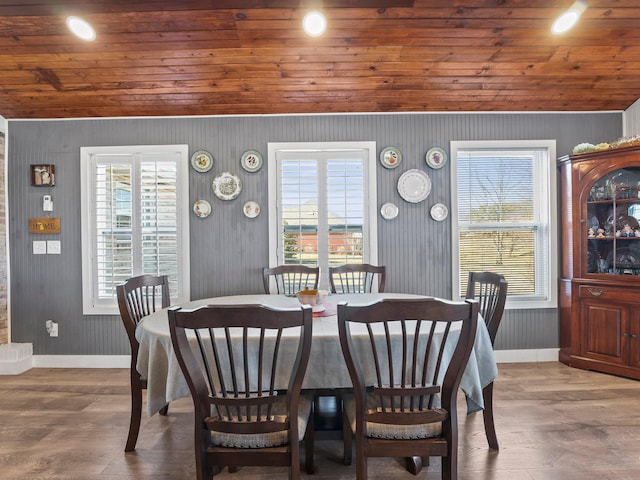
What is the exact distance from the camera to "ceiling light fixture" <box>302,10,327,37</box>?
2363 millimetres

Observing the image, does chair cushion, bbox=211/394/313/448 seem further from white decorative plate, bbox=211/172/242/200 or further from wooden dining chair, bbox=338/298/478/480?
white decorative plate, bbox=211/172/242/200

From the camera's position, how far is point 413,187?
3.52 m

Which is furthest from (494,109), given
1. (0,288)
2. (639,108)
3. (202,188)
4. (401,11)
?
(0,288)

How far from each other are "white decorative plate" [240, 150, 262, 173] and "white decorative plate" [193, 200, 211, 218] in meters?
0.51

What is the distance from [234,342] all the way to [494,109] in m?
3.23

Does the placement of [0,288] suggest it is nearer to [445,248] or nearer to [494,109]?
[445,248]

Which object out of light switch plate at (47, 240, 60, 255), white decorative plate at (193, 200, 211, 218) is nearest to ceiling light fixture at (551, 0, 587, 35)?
white decorative plate at (193, 200, 211, 218)

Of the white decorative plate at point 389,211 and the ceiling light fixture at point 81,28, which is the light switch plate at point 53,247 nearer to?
the ceiling light fixture at point 81,28

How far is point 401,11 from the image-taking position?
248 centimetres

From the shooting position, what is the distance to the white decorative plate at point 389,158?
139 inches

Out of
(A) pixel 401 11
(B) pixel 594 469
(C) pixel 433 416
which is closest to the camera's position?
(C) pixel 433 416

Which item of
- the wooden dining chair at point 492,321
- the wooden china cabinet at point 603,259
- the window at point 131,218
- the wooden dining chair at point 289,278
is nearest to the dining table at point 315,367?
the wooden dining chair at point 492,321

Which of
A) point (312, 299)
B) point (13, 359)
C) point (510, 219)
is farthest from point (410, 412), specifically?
point (13, 359)

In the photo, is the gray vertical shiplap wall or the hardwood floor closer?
the hardwood floor
